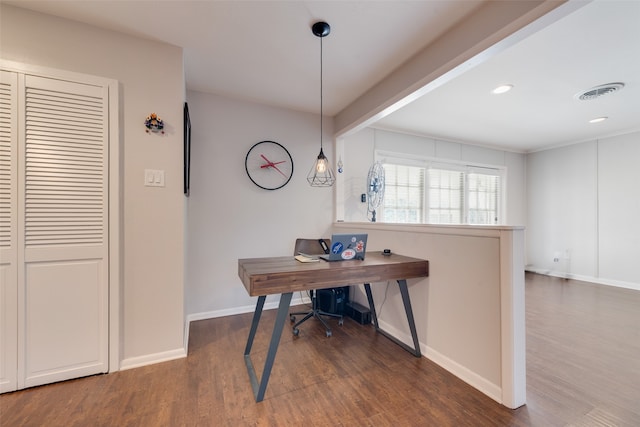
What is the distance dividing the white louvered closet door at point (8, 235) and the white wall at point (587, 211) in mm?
7182

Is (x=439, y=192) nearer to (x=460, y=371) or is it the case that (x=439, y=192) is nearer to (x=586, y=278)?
(x=586, y=278)

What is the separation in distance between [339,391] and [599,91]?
391 cm

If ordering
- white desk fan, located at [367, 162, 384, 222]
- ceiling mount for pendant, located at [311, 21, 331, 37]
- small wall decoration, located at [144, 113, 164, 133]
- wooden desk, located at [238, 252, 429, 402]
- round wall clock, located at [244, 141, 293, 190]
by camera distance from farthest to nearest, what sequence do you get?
white desk fan, located at [367, 162, 384, 222], round wall clock, located at [244, 141, 293, 190], small wall decoration, located at [144, 113, 164, 133], ceiling mount for pendant, located at [311, 21, 331, 37], wooden desk, located at [238, 252, 429, 402]

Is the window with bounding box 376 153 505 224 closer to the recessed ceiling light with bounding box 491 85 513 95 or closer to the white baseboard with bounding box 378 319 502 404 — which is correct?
the recessed ceiling light with bounding box 491 85 513 95

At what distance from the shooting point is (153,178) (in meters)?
2.09

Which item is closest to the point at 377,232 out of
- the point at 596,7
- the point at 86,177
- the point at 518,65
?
the point at 518,65

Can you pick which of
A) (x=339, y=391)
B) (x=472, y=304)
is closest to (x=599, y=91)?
(x=472, y=304)

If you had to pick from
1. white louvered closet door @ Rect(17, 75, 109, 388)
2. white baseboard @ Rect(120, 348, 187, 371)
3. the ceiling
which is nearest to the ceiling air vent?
the ceiling

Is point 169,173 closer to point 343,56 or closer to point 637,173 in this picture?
point 343,56

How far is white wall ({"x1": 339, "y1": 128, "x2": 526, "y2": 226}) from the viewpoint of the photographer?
382 centimetres

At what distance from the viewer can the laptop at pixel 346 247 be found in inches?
81.2

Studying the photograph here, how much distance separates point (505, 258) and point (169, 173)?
7.94 feet

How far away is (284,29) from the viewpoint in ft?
6.46

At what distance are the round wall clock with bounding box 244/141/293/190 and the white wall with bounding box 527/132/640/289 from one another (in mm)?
5132
